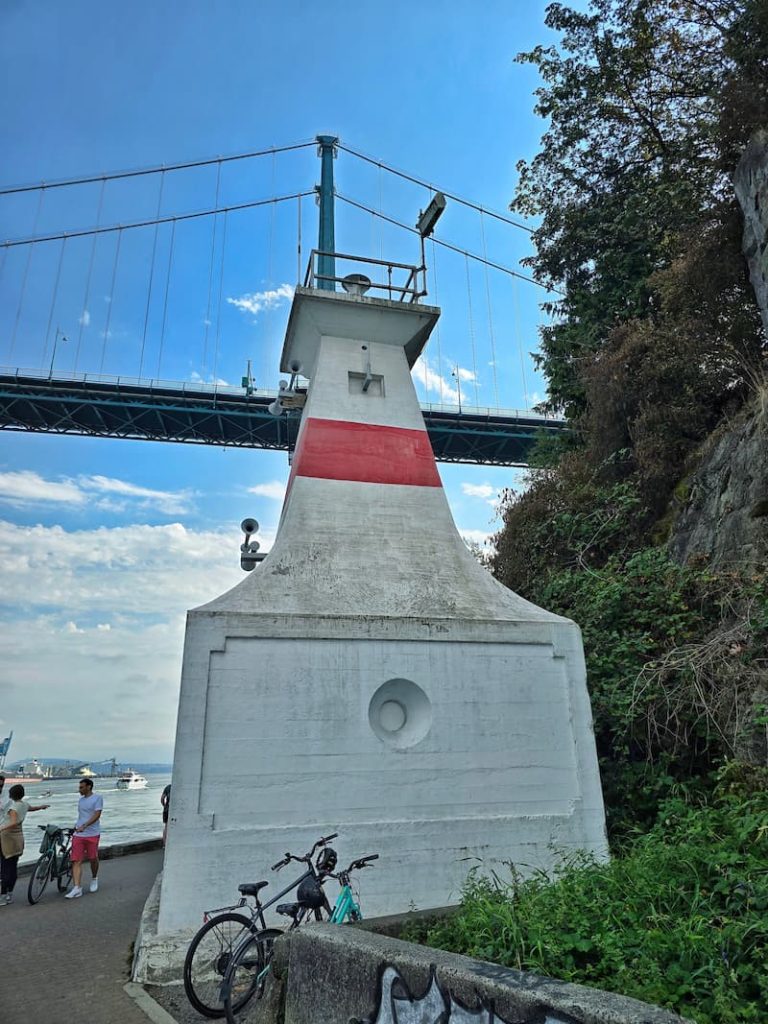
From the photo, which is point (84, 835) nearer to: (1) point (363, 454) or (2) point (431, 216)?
(1) point (363, 454)

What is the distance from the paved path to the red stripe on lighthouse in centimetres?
488

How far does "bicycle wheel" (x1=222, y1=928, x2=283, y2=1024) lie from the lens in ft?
13.4

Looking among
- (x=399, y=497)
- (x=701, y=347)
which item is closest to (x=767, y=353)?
(x=701, y=347)

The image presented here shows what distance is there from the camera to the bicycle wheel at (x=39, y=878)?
7.64m

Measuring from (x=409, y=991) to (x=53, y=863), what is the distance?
7.14m

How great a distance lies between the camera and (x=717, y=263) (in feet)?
33.3

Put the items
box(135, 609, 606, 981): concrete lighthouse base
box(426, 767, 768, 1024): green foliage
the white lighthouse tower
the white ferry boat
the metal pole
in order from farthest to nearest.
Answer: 1. the white ferry boat
2. the metal pole
3. the white lighthouse tower
4. box(135, 609, 606, 981): concrete lighthouse base
5. box(426, 767, 768, 1024): green foliage

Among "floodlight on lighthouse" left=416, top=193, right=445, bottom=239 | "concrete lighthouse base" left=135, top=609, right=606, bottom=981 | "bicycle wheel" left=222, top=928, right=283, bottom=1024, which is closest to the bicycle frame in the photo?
"bicycle wheel" left=222, top=928, right=283, bottom=1024

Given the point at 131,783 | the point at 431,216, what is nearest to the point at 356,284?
the point at 431,216

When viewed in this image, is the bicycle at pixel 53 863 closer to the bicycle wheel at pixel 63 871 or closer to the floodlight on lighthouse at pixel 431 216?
the bicycle wheel at pixel 63 871

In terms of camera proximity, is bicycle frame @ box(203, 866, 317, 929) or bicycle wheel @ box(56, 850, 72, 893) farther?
bicycle wheel @ box(56, 850, 72, 893)

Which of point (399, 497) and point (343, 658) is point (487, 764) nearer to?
point (343, 658)

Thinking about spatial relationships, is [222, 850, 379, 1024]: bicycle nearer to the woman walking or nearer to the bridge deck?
the woman walking

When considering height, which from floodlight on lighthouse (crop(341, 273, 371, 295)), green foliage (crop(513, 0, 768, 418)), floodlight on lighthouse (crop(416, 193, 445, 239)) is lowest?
floodlight on lighthouse (crop(341, 273, 371, 295))
